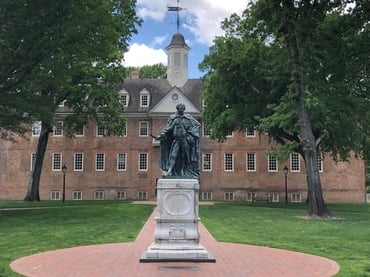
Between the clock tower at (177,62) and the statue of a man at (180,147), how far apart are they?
36301 mm

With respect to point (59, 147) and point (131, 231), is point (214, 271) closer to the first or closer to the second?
point (131, 231)

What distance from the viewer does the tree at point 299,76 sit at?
16453 mm

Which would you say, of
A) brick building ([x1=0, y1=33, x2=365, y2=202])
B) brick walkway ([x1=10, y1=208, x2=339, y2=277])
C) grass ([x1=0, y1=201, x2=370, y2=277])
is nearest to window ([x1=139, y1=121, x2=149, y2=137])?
brick building ([x1=0, y1=33, x2=365, y2=202])

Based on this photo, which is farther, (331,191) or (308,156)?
(331,191)

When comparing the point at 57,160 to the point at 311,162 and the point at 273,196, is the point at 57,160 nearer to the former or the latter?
the point at 273,196

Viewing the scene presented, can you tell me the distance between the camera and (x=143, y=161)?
148 ft

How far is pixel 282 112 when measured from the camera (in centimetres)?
2517

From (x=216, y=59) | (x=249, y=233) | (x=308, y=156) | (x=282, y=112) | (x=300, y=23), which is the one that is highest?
(x=216, y=59)

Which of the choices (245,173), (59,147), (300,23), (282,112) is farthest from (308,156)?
(59,147)

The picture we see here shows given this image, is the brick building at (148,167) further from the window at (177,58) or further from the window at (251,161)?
the window at (177,58)

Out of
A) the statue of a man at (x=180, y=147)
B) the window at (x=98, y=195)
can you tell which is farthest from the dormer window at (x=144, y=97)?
the statue of a man at (x=180, y=147)

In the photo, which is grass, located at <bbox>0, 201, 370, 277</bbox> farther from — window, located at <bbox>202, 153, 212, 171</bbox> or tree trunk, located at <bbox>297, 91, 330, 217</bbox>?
window, located at <bbox>202, 153, 212, 171</bbox>

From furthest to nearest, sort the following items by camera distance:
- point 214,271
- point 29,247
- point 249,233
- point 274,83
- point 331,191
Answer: point 331,191
point 274,83
point 249,233
point 29,247
point 214,271

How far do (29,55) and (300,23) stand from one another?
10.9m
